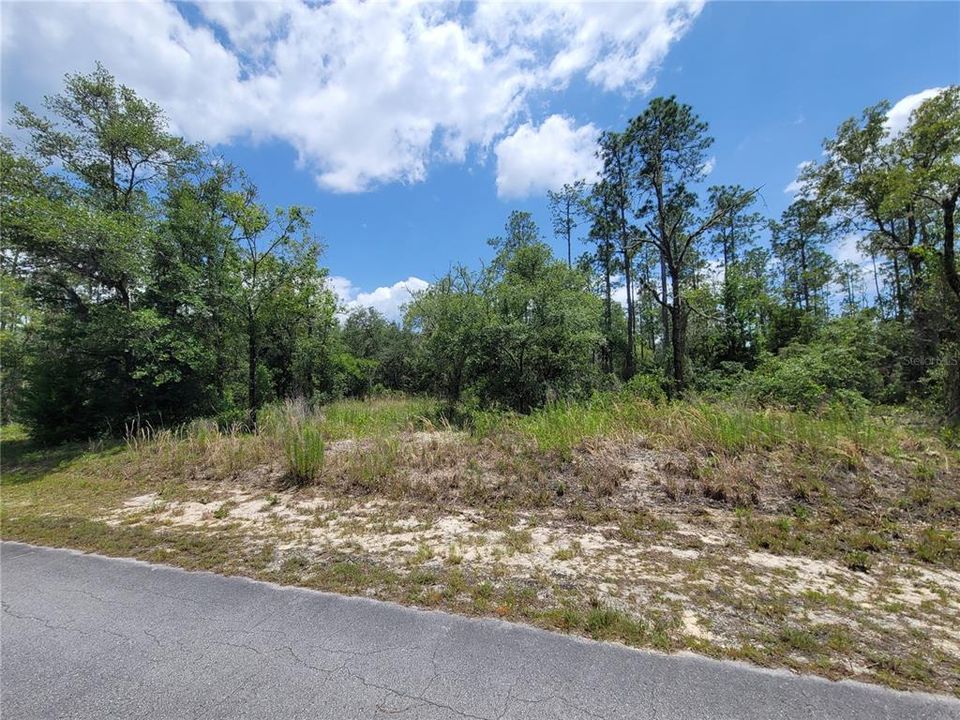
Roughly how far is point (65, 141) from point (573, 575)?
766 inches

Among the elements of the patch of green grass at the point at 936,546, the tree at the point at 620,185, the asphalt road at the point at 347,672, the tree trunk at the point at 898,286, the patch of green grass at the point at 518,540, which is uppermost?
the tree at the point at 620,185

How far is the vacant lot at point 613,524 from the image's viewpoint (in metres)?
2.66

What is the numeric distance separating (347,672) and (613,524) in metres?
3.09

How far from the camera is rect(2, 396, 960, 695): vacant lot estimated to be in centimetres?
266

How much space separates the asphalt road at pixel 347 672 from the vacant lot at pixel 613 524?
0.70ft

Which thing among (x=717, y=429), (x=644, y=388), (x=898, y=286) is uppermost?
(x=898, y=286)

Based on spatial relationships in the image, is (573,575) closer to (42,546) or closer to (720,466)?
(720,466)

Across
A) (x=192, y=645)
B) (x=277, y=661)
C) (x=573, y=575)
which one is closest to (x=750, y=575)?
(x=573, y=575)

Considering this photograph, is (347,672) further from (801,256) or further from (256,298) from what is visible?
(801,256)

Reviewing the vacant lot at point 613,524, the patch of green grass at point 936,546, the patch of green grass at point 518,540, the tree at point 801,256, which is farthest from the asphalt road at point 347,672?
the tree at point 801,256

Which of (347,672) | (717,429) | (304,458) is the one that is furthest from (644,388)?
(347,672)

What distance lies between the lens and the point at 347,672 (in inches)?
90.1

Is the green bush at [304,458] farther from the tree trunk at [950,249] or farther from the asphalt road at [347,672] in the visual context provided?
the tree trunk at [950,249]

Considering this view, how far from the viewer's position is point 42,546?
14.4 ft
